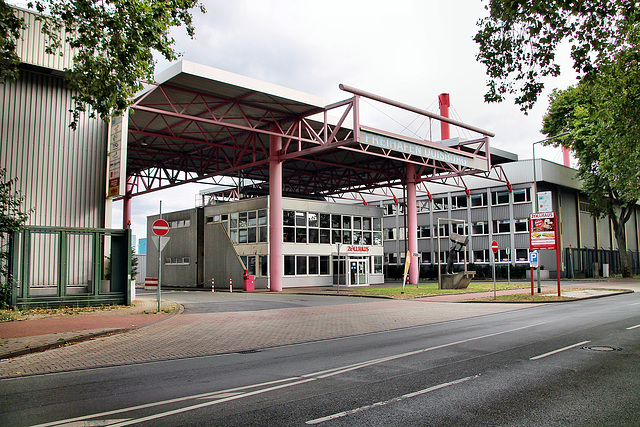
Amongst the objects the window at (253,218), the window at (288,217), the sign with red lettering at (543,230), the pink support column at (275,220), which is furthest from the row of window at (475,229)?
the sign with red lettering at (543,230)

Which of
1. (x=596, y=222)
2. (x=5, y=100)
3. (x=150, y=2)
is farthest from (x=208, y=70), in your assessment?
(x=596, y=222)

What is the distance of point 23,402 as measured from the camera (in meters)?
6.38

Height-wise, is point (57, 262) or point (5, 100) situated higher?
point (5, 100)

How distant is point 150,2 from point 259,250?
25.8 m

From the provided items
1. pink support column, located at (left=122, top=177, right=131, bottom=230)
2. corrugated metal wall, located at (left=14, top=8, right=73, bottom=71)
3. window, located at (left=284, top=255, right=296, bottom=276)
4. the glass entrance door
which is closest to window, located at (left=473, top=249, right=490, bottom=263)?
the glass entrance door

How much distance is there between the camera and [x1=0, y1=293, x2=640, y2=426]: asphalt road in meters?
5.51

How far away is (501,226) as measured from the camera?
50156 mm

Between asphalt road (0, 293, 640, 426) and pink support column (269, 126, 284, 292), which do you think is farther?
pink support column (269, 126, 284, 292)

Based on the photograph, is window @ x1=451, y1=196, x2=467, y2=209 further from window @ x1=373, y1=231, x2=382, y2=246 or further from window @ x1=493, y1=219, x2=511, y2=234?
window @ x1=373, y1=231, x2=382, y2=246

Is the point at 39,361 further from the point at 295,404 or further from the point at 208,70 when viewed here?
the point at 208,70

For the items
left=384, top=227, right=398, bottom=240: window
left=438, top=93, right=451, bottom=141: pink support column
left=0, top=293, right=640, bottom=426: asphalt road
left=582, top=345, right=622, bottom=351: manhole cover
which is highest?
left=438, top=93, right=451, bottom=141: pink support column

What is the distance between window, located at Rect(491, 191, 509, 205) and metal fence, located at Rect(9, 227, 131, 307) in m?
40.0

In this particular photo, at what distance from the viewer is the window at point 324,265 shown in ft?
128

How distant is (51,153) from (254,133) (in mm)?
15908
